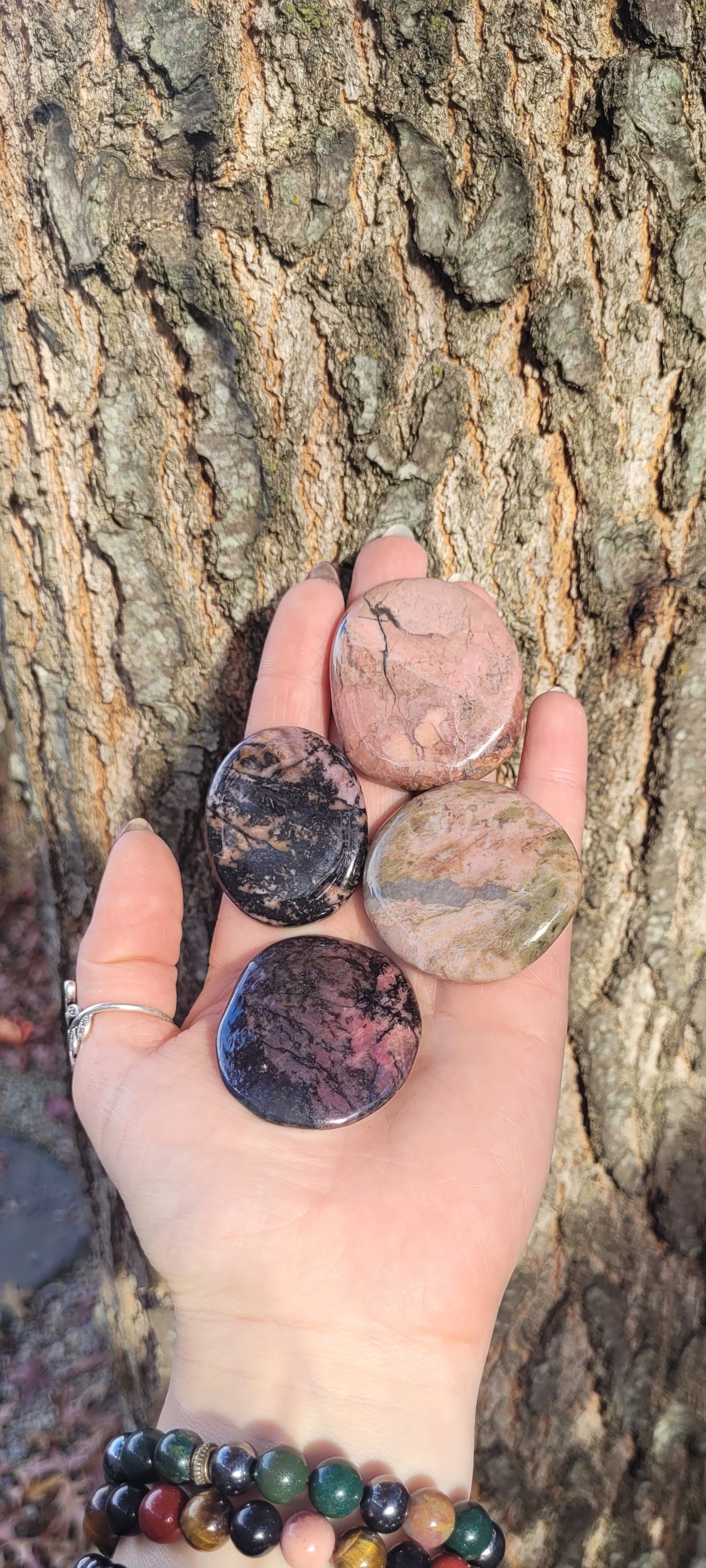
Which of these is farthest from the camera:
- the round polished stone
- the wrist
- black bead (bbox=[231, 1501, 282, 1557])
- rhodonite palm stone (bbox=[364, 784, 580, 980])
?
the round polished stone

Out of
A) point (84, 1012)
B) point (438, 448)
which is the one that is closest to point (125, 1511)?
point (84, 1012)

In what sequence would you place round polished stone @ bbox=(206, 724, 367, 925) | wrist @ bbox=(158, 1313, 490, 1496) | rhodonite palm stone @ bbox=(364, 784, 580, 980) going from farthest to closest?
round polished stone @ bbox=(206, 724, 367, 925) < rhodonite palm stone @ bbox=(364, 784, 580, 980) < wrist @ bbox=(158, 1313, 490, 1496)

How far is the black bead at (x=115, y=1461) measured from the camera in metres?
1.52

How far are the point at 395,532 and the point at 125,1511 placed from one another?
72.2 inches

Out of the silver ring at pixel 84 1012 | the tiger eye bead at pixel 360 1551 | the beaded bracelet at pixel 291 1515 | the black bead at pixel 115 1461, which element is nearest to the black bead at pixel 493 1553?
the beaded bracelet at pixel 291 1515

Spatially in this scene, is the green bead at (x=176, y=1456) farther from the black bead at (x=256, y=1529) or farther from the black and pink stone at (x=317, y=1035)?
the black and pink stone at (x=317, y=1035)

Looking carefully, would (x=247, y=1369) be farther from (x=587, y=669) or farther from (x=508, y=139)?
(x=508, y=139)

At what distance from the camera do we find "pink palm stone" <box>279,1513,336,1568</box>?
138 centimetres

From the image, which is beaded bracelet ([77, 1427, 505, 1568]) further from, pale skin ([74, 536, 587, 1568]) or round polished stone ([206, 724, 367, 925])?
round polished stone ([206, 724, 367, 925])

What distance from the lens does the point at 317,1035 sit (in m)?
1.66

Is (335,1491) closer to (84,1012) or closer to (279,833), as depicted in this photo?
(84,1012)

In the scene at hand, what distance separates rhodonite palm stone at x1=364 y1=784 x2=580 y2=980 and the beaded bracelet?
0.82 metres

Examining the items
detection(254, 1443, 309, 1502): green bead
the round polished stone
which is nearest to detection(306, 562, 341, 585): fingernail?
the round polished stone

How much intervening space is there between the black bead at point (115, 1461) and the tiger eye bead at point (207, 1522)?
0.16m
